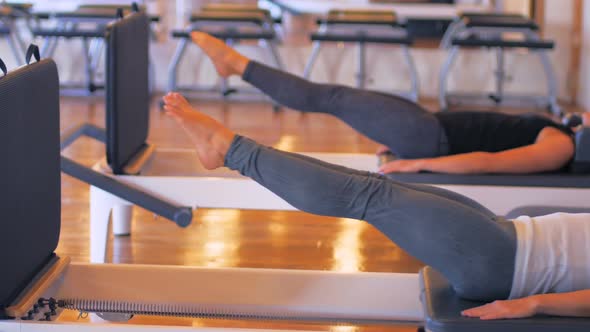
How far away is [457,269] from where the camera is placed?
1609mm

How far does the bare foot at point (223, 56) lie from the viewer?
2572mm

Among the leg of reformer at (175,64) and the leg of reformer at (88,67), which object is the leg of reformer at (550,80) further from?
the leg of reformer at (88,67)

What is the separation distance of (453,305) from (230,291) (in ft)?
1.51

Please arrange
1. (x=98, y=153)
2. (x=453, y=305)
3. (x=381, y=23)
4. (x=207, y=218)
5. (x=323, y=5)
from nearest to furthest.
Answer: (x=453, y=305) < (x=207, y=218) < (x=98, y=153) < (x=381, y=23) < (x=323, y=5)

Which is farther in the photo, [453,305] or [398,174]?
[398,174]

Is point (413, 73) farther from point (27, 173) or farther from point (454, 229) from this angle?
point (27, 173)

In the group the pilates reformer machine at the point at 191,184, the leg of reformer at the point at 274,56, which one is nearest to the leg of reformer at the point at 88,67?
the leg of reformer at the point at 274,56

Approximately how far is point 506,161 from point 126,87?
1134 millimetres

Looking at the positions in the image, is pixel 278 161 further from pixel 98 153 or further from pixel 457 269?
pixel 98 153

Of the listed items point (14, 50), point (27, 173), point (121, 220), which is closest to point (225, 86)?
point (14, 50)

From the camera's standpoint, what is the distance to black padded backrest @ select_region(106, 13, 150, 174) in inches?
93.5

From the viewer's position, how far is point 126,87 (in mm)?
2512

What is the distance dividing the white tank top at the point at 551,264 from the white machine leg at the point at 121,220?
158 cm

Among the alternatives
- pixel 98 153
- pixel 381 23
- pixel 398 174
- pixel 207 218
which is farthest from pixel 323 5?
pixel 398 174
